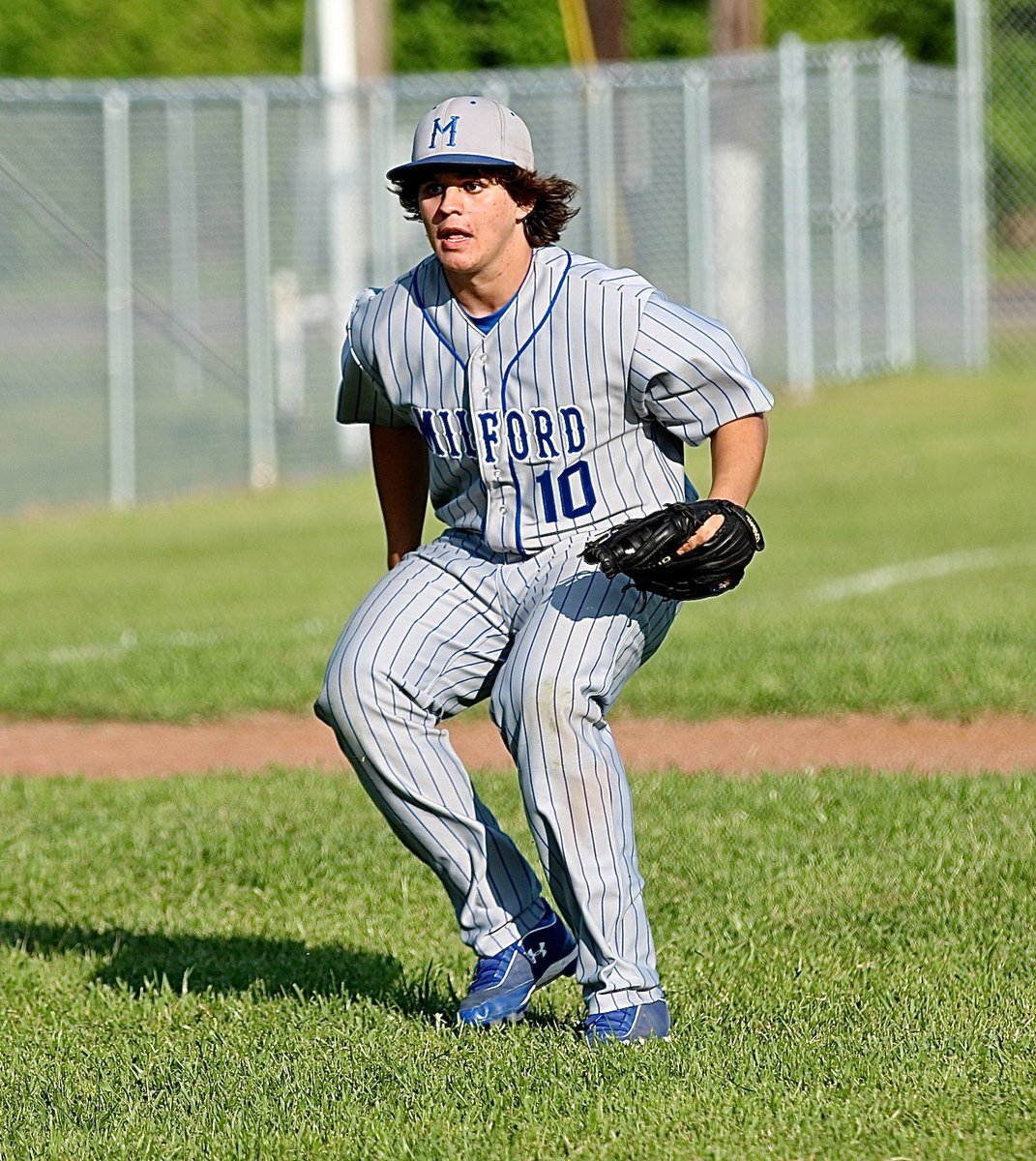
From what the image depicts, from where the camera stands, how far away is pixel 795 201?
60.4ft

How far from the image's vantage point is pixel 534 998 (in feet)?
15.6

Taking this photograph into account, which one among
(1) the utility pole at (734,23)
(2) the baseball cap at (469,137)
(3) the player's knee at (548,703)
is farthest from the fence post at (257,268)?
(3) the player's knee at (548,703)

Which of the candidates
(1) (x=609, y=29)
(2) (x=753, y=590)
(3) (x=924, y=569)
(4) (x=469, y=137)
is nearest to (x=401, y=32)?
(1) (x=609, y=29)

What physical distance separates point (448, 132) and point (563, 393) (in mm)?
577

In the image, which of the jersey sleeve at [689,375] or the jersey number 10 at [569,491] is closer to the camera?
the jersey sleeve at [689,375]

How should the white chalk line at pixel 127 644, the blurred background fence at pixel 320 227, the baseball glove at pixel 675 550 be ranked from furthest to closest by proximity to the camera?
the blurred background fence at pixel 320 227
the white chalk line at pixel 127 644
the baseball glove at pixel 675 550

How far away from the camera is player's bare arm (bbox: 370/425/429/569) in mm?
4664

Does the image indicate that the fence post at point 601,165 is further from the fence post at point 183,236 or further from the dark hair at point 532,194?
the dark hair at point 532,194

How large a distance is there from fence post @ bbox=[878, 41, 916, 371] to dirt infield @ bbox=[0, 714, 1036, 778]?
39.6 ft

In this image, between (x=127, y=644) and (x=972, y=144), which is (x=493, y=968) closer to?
(x=127, y=644)

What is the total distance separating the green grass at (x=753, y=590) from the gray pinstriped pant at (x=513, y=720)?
3700 millimetres

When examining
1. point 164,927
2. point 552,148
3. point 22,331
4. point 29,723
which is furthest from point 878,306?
point 164,927

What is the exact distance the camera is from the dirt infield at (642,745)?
7.09 meters

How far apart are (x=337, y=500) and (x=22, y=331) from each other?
2.97 m
